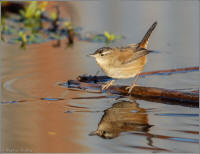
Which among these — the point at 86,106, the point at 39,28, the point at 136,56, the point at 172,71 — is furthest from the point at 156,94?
the point at 39,28

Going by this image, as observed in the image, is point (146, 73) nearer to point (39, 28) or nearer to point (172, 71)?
point (172, 71)

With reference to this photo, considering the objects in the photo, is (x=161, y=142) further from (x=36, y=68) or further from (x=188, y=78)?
(x=36, y=68)

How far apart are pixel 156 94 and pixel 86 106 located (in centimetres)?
98

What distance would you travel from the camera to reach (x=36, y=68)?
8.09 m

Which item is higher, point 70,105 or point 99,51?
point 99,51

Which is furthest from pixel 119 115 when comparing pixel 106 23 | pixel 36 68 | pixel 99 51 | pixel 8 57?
pixel 106 23

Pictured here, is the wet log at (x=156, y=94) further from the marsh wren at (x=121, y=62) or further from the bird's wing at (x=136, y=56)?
the bird's wing at (x=136, y=56)

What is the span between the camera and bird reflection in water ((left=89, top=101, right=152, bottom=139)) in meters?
5.07

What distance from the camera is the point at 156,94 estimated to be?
6.11 meters

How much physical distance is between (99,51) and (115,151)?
8.35 feet

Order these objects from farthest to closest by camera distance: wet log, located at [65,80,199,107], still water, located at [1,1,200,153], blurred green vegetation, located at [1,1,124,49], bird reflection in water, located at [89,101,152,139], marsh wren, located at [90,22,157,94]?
blurred green vegetation, located at [1,1,124,49] < marsh wren, located at [90,22,157,94] < wet log, located at [65,80,199,107] < bird reflection in water, located at [89,101,152,139] < still water, located at [1,1,200,153]

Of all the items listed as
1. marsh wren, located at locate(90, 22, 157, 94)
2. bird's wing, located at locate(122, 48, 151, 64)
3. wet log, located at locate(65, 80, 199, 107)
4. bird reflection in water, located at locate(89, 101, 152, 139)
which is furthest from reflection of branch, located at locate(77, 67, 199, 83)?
bird reflection in water, located at locate(89, 101, 152, 139)

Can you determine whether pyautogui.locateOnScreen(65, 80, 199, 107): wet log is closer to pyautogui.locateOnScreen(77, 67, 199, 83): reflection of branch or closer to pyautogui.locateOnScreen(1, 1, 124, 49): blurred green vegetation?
pyautogui.locateOnScreen(77, 67, 199, 83): reflection of branch

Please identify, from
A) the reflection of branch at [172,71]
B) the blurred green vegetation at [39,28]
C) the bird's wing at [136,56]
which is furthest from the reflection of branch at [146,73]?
the blurred green vegetation at [39,28]
